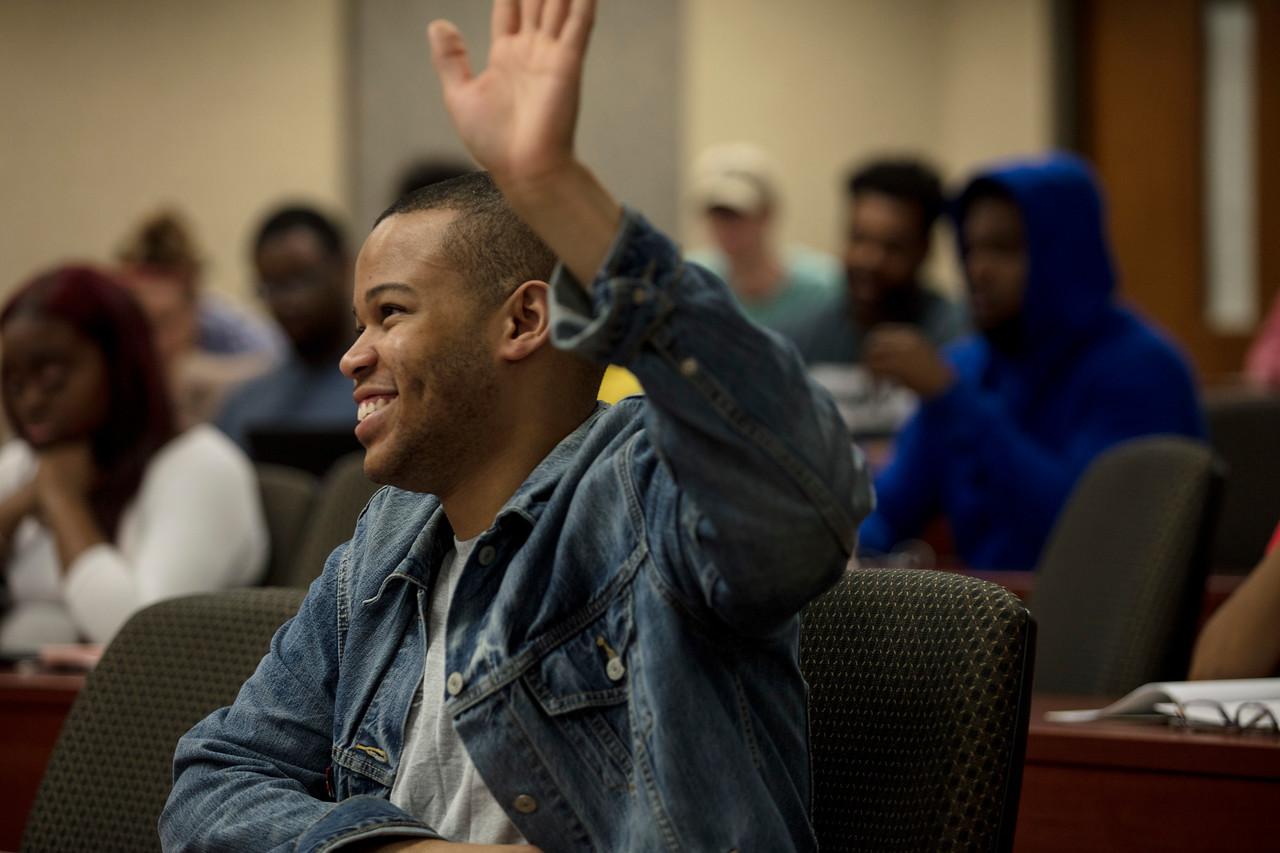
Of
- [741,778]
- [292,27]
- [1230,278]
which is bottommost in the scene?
[1230,278]

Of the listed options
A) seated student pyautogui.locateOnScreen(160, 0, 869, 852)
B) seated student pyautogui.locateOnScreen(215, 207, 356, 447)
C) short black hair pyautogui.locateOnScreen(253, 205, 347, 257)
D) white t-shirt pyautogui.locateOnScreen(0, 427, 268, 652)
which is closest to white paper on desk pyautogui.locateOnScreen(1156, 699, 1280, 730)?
seated student pyautogui.locateOnScreen(160, 0, 869, 852)

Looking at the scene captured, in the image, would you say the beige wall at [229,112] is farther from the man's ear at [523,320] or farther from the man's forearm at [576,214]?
the man's forearm at [576,214]

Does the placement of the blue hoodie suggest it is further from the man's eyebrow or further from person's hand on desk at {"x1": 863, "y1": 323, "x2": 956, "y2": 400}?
the man's eyebrow

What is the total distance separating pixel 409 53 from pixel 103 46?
3.53ft

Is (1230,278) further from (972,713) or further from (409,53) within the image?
(972,713)

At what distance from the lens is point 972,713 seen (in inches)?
50.3

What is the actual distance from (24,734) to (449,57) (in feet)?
4.76

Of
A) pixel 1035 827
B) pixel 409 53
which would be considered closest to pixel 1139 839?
pixel 1035 827

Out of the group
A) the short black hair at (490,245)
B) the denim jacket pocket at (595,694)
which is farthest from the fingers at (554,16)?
the denim jacket pocket at (595,694)

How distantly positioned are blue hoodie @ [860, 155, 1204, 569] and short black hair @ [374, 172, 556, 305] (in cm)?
222

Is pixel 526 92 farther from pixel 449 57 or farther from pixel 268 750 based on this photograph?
pixel 268 750

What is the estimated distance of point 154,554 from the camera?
9.24 feet

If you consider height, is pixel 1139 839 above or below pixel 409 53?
below

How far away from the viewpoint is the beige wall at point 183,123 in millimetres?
6207
